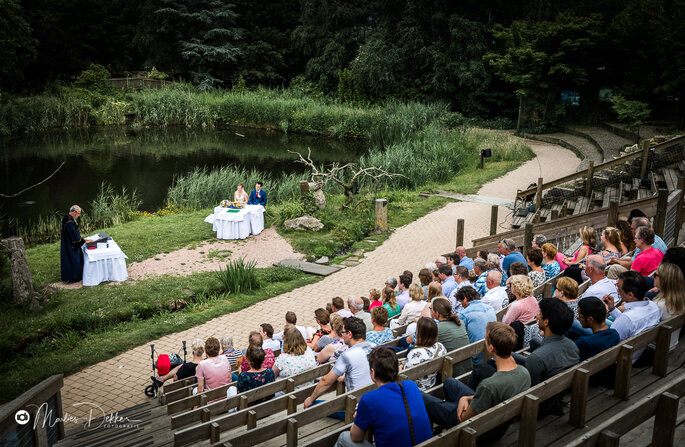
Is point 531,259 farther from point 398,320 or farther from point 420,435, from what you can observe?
point 420,435

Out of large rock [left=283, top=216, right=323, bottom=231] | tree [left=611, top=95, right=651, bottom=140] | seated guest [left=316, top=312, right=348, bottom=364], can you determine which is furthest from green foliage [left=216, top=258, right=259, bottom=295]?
tree [left=611, top=95, right=651, bottom=140]

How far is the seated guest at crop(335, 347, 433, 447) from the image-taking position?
148 inches

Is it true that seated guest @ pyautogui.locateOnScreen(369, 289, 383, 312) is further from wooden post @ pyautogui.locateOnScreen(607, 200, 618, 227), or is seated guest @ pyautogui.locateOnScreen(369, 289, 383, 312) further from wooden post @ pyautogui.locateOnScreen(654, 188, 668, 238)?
wooden post @ pyautogui.locateOnScreen(654, 188, 668, 238)

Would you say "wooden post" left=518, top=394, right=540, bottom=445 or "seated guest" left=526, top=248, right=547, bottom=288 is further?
"seated guest" left=526, top=248, right=547, bottom=288

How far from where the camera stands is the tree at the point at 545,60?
1314 inches

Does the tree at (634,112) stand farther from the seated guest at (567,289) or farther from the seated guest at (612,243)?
the seated guest at (567,289)

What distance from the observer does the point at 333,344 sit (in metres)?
6.48

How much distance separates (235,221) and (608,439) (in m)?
13.0

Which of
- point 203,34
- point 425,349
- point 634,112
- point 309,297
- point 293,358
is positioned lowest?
point 309,297

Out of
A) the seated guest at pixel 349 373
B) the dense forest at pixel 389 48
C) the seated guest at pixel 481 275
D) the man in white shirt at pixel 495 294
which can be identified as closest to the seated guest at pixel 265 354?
the seated guest at pixel 349 373

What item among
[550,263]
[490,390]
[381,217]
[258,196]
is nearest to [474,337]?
[490,390]

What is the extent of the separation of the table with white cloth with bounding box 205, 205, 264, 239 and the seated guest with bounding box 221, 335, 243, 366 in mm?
8498

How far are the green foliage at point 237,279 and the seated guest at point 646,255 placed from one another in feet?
25.6

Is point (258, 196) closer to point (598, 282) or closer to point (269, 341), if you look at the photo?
point (269, 341)
